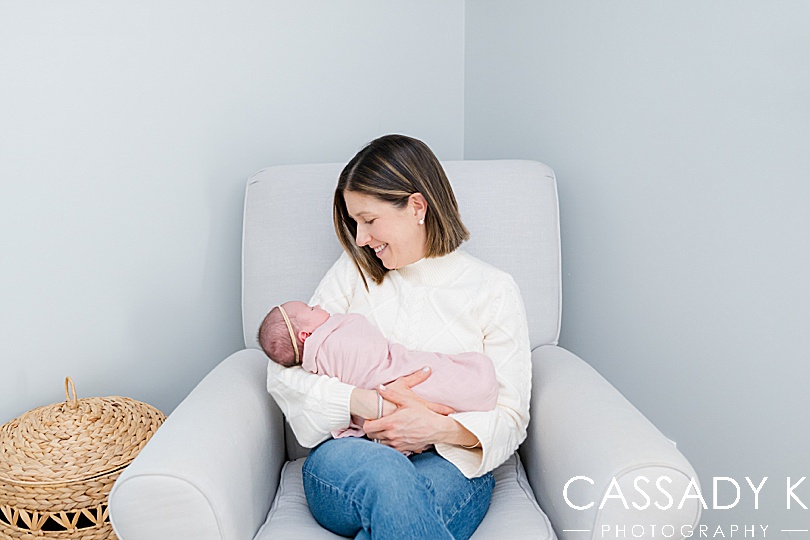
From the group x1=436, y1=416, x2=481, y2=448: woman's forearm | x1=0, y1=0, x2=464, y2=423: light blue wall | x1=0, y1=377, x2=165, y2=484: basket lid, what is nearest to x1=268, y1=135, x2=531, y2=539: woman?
x1=436, y1=416, x2=481, y2=448: woman's forearm

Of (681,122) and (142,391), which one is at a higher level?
(681,122)

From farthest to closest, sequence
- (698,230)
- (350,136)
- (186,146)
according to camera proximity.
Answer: (350,136) → (186,146) → (698,230)

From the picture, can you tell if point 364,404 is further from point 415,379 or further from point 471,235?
point 471,235

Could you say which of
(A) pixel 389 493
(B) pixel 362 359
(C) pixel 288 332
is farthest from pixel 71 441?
(A) pixel 389 493

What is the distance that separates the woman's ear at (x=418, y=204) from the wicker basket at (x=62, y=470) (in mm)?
687

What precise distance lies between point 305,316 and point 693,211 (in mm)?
761

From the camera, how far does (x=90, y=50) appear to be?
165cm

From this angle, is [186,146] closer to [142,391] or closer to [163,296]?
[163,296]

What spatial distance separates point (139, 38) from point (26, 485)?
96 cm

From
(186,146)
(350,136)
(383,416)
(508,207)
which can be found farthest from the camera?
(350,136)

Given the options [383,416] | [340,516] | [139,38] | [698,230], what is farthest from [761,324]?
[139,38]

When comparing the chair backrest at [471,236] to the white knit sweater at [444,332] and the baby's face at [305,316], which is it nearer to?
the white knit sweater at [444,332]

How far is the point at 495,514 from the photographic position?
49.3 inches

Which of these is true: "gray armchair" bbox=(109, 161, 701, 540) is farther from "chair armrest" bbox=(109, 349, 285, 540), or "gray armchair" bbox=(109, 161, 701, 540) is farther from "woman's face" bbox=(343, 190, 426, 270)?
"woman's face" bbox=(343, 190, 426, 270)
